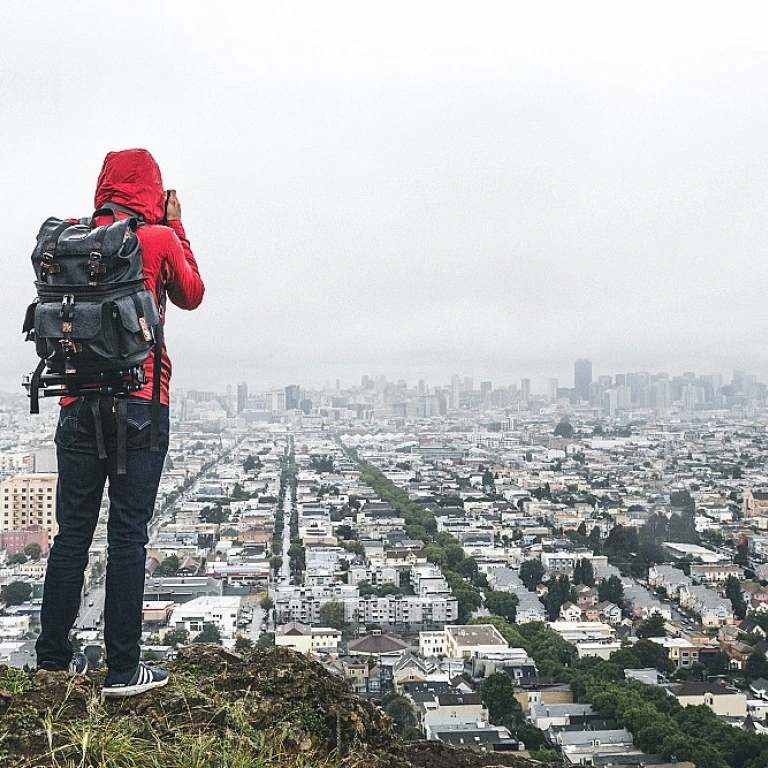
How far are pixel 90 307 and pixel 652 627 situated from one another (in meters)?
13.4

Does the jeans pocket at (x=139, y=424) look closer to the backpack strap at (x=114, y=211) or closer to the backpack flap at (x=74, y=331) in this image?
the backpack flap at (x=74, y=331)

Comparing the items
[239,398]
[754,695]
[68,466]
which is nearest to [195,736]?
[68,466]

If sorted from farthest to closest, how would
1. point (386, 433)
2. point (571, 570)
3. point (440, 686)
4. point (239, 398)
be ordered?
point (239, 398), point (386, 433), point (571, 570), point (440, 686)

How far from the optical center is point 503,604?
14.3m

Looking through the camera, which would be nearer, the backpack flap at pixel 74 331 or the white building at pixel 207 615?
the backpack flap at pixel 74 331

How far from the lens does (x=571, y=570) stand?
1755 cm

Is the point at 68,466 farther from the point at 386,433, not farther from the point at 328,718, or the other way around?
the point at 386,433

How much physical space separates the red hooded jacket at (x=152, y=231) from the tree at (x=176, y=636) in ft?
26.7

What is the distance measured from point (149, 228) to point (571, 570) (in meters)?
17.2

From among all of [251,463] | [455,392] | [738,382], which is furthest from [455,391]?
[251,463]

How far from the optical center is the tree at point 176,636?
9070mm

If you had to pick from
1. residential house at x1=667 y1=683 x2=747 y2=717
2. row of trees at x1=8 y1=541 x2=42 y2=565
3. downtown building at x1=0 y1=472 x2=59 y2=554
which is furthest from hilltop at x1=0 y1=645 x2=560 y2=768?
residential house at x1=667 y1=683 x2=747 y2=717

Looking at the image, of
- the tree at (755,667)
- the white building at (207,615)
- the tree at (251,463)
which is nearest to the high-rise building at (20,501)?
the white building at (207,615)

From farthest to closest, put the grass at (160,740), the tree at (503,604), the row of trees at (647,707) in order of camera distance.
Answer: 1. the tree at (503,604)
2. the row of trees at (647,707)
3. the grass at (160,740)
